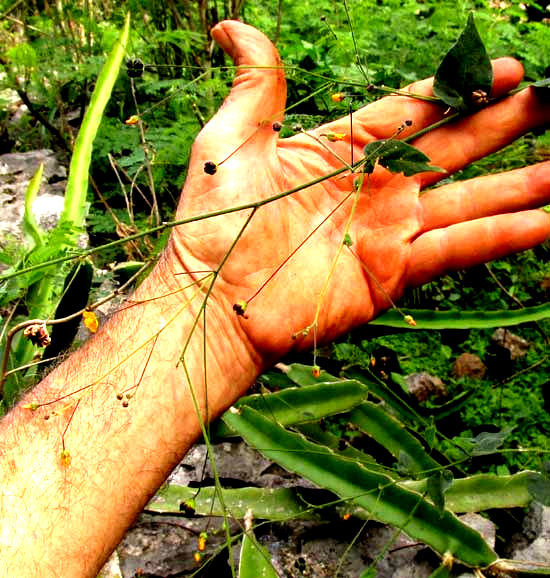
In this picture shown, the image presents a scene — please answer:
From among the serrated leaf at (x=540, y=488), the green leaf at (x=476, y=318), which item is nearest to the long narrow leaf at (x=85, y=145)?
the green leaf at (x=476, y=318)

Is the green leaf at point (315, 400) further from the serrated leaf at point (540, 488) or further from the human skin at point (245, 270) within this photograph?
the serrated leaf at point (540, 488)

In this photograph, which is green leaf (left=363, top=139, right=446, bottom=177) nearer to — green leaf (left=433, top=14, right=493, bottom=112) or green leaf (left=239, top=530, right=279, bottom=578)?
green leaf (left=433, top=14, right=493, bottom=112)

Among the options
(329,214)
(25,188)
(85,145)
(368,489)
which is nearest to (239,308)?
(329,214)

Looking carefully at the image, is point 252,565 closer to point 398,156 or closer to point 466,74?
point 398,156

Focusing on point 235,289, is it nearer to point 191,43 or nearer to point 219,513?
point 219,513

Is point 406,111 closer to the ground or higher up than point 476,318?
higher up

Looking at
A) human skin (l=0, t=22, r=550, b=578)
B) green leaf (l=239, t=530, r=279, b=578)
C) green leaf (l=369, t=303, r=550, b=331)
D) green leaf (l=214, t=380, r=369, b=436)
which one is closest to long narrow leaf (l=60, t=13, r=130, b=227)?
human skin (l=0, t=22, r=550, b=578)
